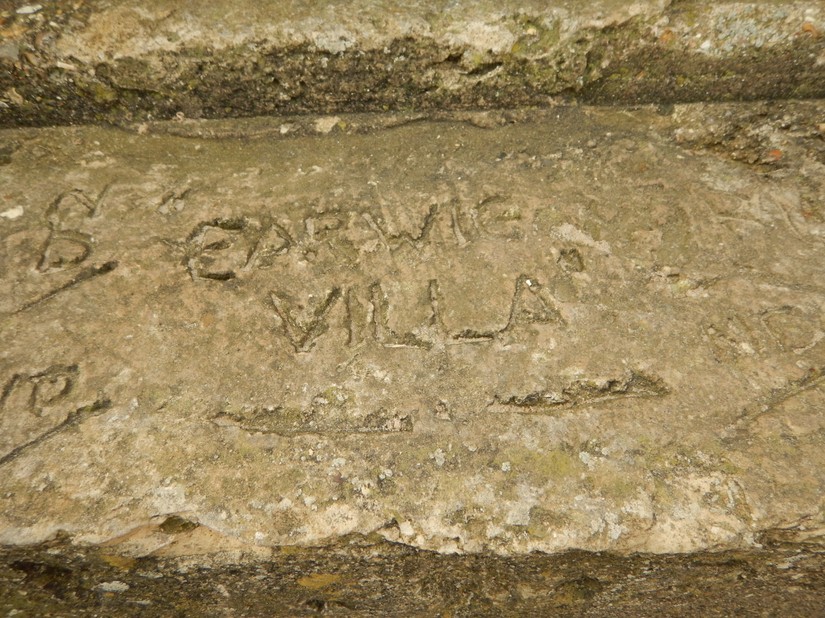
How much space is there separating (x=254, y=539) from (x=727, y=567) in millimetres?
1499

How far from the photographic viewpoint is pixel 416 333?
1871mm

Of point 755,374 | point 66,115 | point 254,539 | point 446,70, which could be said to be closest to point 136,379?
point 254,539

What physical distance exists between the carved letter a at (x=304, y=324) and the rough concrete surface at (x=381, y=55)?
2.76 feet

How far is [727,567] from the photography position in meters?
1.82

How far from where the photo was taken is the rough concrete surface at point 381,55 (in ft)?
6.49

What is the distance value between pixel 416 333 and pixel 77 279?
1134mm

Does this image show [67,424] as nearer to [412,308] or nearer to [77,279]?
[77,279]

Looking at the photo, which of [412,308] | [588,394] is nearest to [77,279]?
[412,308]

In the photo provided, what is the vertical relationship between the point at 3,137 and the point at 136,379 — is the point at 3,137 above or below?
above

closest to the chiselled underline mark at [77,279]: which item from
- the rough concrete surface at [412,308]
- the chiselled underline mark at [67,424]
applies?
the rough concrete surface at [412,308]

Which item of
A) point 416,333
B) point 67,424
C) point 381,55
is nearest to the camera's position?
point 67,424

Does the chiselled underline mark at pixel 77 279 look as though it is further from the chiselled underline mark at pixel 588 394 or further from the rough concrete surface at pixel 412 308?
the chiselled underline mark at pixel 588 394

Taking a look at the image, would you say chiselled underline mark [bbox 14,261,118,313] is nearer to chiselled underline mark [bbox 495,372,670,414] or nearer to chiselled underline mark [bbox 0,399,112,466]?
chiselled underline mark [bbox 0,399,112,466]

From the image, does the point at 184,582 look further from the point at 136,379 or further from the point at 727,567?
the point at 727,567
